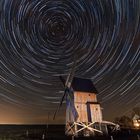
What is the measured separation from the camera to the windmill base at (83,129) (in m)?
31.8

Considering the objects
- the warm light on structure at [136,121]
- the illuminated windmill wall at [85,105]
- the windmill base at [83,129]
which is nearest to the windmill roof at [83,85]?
the illuminated windmill wall at [85,105]

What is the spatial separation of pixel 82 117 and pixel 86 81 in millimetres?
10079

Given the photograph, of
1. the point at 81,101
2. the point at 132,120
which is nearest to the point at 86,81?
the point at 81,101

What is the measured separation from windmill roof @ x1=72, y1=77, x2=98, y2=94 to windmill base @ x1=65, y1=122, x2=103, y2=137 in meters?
6.83

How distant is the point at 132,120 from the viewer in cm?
5700

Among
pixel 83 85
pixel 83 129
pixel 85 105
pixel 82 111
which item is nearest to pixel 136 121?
pixel 83 85

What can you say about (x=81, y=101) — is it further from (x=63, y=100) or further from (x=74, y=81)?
(x=63, y=100)

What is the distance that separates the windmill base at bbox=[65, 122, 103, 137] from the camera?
3179cm

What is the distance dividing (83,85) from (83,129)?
9.16m

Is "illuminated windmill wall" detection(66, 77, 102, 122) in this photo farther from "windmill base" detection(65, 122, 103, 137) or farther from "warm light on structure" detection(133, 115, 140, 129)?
"warm light on structure" detection(133, 115, 140, 129)

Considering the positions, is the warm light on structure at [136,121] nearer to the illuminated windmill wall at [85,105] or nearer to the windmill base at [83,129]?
the windmill base at [83,129]

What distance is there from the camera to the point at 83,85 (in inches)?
1484

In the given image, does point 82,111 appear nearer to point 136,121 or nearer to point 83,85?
point 83,85

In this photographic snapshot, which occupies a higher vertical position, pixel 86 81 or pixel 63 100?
pixel 86 81
